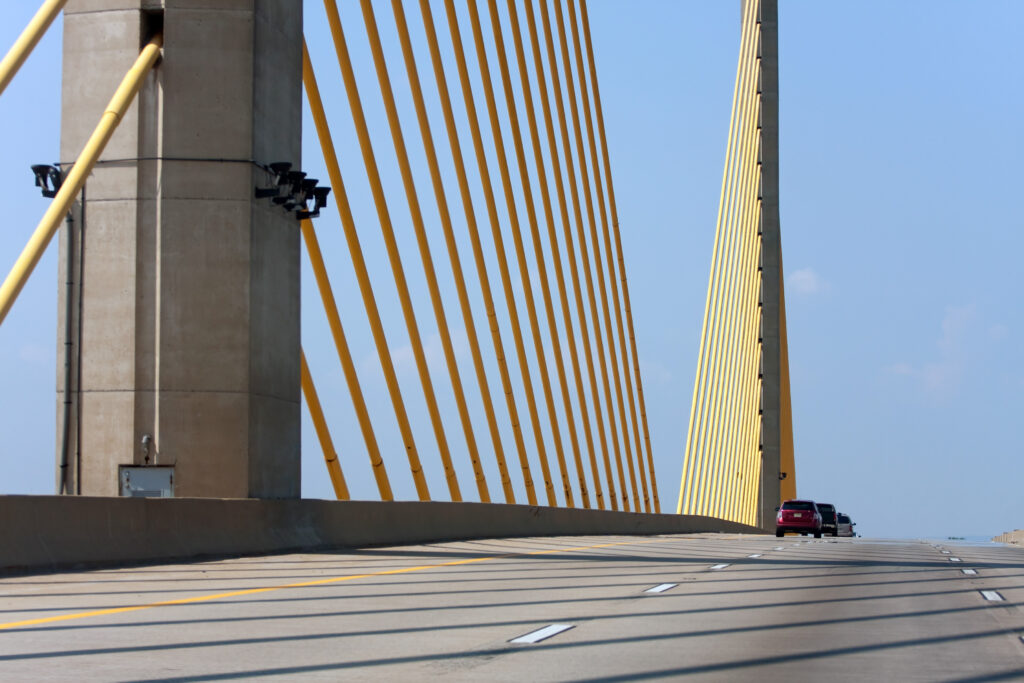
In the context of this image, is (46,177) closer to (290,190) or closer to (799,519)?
(290,190)

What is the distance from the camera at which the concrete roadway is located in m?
7.96

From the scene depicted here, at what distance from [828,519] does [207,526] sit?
142 ft

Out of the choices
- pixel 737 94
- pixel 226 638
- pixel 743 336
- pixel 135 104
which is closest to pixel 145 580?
pixel 226 638

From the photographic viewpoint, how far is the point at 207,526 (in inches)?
638

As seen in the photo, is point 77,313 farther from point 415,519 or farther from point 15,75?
point 415,519

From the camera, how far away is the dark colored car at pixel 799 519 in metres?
49.4

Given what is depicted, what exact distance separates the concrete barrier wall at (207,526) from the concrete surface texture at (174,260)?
32.5 inches

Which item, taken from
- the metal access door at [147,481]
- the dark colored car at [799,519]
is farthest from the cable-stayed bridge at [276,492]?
the dark colored car at [799,519]

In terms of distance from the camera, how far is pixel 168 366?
60.3 feet

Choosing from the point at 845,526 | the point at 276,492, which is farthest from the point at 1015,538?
the point at 276,492

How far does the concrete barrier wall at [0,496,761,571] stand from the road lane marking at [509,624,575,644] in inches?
214

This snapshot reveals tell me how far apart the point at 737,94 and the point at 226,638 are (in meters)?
57.0

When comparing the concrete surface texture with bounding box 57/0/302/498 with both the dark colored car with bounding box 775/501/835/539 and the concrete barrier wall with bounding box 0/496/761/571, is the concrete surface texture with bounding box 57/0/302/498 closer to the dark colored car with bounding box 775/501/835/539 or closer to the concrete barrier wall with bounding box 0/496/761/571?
the concrete barrier wall with bounding box 0/496/761/571

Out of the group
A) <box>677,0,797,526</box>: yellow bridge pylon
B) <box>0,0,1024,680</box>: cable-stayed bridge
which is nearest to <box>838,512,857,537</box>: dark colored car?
<box>677,0,797,526</box>: yellow bridge pylon
